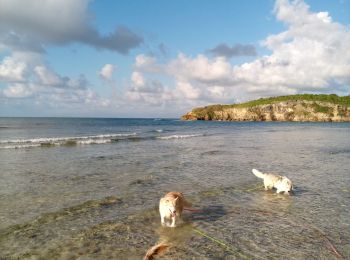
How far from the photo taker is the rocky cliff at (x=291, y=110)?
153 metres

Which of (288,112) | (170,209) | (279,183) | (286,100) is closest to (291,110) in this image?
(288,112)

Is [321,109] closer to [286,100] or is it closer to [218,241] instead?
[286,100]

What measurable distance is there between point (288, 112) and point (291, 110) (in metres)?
1.77

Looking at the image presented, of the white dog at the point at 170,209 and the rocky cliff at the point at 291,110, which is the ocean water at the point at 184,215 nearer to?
the white dog at the point at 170,209

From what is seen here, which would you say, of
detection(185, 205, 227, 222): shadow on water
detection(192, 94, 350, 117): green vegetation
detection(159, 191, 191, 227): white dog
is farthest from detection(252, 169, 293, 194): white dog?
detection(192, 94, 350, 117): green vegetation

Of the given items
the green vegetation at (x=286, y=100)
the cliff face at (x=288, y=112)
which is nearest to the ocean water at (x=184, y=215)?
the cliff face at (x=288, y=112)

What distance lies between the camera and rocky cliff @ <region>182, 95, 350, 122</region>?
153m

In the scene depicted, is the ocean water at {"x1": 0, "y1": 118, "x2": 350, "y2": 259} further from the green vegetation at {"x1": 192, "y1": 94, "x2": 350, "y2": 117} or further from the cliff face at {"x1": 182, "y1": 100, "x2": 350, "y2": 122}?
the green vegetation at {"x1": 192, "y1": 94, "x2": 350, "y2": 117}

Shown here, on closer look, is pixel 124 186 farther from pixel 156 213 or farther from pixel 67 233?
pixel 67 233

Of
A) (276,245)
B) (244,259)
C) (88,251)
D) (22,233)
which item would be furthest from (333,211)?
(22,233)

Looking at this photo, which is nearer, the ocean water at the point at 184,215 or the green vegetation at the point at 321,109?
the ocean water at the point at 184,215

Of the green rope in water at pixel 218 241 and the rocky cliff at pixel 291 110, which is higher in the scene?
the rocky cliff at pixel 291 110

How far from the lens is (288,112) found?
163m

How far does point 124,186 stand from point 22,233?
16.9ft
